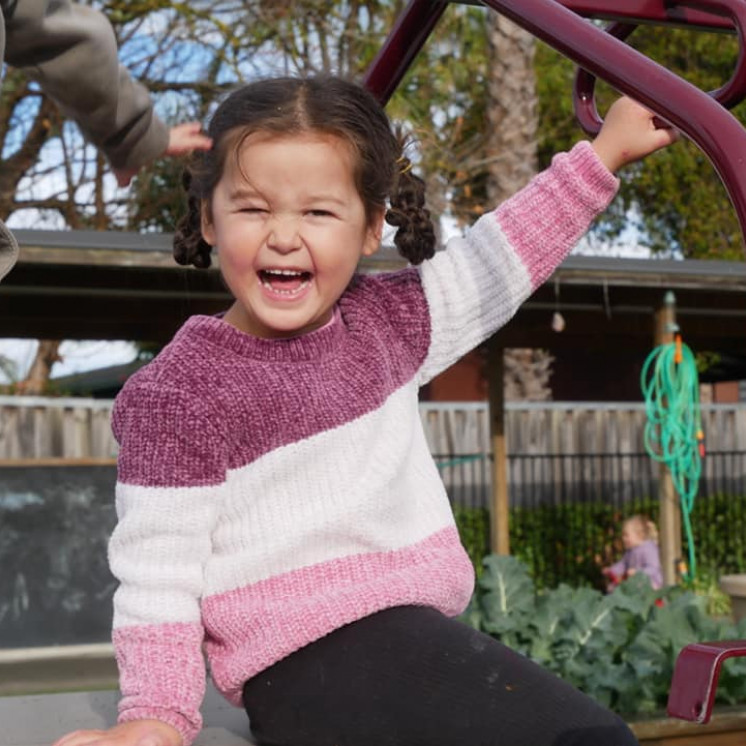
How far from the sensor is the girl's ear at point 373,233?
193cm

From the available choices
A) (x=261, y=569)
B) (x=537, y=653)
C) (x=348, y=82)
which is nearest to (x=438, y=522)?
(x=261, y=569)

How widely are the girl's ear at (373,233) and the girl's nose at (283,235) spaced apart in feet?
0.58

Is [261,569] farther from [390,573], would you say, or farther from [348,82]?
[348,82]

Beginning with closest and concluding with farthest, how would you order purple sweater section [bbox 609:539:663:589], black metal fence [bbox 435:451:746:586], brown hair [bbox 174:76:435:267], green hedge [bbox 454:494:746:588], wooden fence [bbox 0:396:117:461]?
brown hair [bbox 174:76:435:267], purple sweater section [bbox 609:539:663:589], wooden fence [bbox 0:396:117:461], green hedge [bbox 454:494:746:588], black metal fence [bbox 435:451:746:586]

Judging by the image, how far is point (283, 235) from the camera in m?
1.76

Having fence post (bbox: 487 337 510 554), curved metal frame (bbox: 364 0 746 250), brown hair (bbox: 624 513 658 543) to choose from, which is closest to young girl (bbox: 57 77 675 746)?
curved metal frame (bbox: 364 0 746 250)

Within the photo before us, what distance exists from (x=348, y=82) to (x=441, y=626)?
77cm

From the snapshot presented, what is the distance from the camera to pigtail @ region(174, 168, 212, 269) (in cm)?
201

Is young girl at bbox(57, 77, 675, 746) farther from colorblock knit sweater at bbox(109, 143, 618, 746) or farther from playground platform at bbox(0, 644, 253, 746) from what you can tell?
playground platform at bbox(0, 644, 253, 746)

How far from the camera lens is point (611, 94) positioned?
52.7 ft

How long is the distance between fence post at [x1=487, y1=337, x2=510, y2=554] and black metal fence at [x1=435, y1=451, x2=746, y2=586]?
2.03 m

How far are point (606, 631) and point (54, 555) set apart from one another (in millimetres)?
5460

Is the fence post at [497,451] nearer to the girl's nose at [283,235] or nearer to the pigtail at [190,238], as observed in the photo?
the pigtail at [190,238]

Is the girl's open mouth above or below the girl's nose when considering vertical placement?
below
